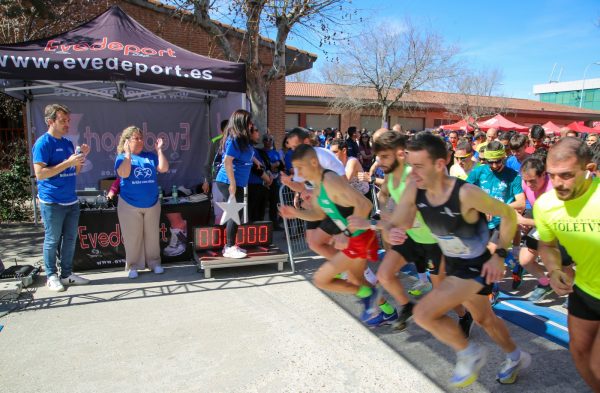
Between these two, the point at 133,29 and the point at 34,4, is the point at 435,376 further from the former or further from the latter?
the point at 34,4

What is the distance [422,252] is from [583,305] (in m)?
1.44

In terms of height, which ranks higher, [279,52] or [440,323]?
[279,52]

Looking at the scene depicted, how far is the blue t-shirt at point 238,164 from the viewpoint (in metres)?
5.64

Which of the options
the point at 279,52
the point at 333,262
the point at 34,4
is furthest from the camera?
the point at 34,4

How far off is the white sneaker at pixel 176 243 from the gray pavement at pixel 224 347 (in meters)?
1.00

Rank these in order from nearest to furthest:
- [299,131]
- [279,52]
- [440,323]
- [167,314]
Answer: [440,323], [167,314], [299,131], [279,52]

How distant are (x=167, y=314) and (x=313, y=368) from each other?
1800mm

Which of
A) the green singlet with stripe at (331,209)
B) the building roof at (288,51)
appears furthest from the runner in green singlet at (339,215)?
the building roof at (288,51)

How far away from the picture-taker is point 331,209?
12.0ft

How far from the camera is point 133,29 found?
21.9 ft

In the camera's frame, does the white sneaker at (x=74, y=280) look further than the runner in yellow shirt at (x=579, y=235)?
Yes

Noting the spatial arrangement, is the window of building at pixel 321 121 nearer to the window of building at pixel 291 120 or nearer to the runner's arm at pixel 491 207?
the window of building at pixel 291 120

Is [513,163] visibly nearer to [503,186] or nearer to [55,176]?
[503,186]

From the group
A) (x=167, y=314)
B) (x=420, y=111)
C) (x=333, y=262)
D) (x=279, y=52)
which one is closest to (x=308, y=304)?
(x=333, y=262)
